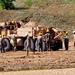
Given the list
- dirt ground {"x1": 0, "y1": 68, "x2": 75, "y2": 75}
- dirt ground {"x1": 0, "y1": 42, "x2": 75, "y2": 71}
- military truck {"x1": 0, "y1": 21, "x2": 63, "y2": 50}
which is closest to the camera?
dirt ground {"x1": 0, "y1": 68, "x2": 75, "y2": 75}

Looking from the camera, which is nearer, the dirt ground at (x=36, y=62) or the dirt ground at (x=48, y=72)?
the dirt ground at (x=48, y=72)

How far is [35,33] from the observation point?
97.0ft

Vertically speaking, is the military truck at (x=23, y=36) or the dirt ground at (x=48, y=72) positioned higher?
the military truck at (x=23, y=36)

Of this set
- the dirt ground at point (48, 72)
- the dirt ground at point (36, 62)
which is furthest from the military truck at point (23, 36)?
the dirt ground at point (48, 72)

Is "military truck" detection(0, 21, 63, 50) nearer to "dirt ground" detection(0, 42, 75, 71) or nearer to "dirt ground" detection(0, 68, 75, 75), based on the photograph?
"dirt ground" detection(0, 42, 75, 71)

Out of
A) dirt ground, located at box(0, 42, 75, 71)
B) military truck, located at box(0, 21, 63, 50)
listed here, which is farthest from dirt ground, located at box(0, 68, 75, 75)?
military truck, located at box(0, 21, 63, 50)

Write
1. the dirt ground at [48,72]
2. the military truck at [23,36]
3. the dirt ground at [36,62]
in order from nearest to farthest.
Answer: the dirt ground at [48,72], the dirt ground at [36,62], the military truck at [23,36]

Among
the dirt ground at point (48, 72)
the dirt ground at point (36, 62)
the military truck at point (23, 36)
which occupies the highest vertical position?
the military truck at point (23, 36)

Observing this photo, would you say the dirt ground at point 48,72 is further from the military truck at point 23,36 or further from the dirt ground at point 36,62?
the military truck at point 23,36

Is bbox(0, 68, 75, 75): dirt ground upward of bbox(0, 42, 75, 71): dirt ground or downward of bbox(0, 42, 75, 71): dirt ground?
upward

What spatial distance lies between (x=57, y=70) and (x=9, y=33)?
38.2 feet

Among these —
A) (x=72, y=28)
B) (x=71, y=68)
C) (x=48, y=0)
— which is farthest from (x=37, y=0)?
(x=71, y=68)

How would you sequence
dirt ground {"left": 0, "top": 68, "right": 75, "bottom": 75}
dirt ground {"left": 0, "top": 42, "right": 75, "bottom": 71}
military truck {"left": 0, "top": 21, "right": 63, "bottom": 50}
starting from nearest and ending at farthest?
dirt ground {"left": 0, "top": 68, "right": 75, "bottom": 75} → dirt ground {"left": 0, "top": 42, "right": 75, "bottom": 71} → military truck {"left": 0, "top": 21, "right": 63, "bottom": 50}

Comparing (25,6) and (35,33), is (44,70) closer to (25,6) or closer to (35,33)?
(35,33)
